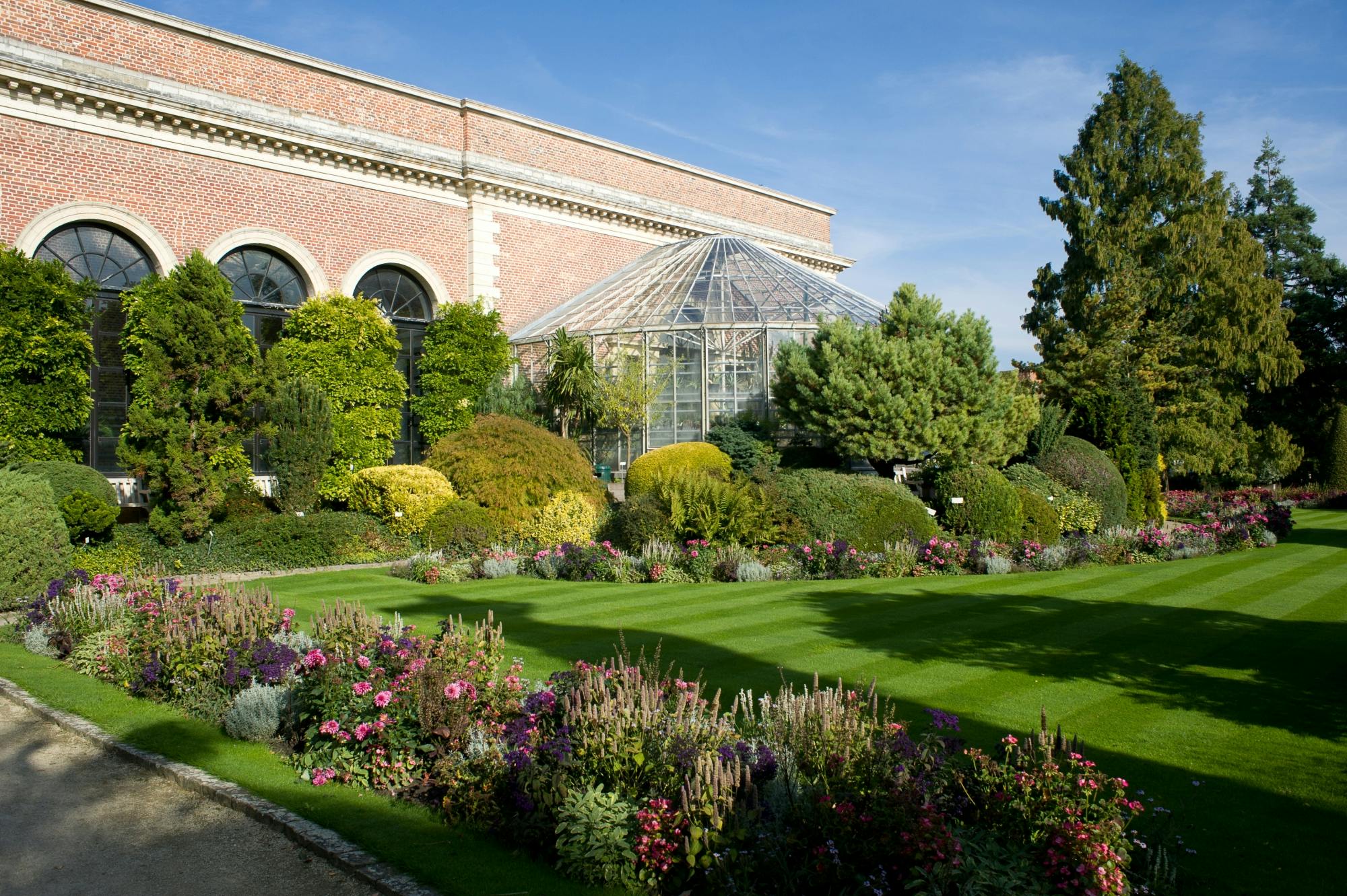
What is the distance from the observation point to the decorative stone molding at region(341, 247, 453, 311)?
21.3 metres

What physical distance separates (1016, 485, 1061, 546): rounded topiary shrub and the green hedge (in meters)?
10.7

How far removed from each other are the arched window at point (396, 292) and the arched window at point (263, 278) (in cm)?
158

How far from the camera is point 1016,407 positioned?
1797cm

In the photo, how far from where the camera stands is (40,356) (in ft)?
48.4

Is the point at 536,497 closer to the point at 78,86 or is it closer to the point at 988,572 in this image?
the point at 988,572

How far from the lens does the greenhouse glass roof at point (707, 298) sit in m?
22.0

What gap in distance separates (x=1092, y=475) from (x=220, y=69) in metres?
20.1

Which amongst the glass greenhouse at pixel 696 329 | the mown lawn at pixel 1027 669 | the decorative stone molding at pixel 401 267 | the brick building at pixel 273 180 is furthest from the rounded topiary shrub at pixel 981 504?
the decorative stone molding at pixel 401 267

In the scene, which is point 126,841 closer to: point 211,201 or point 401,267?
point 211,201

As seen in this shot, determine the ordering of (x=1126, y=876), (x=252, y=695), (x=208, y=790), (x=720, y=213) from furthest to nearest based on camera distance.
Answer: (x=720, y=213)
(x=252, y=695)
(x=208, y=790)
(x=1126, y=876)

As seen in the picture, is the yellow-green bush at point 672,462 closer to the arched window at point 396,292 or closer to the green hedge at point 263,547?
the green hedge at point 263,547

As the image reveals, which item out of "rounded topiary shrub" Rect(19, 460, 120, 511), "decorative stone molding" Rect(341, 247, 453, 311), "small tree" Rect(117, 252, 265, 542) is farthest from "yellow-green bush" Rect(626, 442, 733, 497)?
"rounded topiary shrub" Rect(19, 460, 120, 511)

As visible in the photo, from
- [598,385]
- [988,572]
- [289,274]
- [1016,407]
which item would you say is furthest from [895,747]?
[289,274]

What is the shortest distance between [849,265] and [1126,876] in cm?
3504
